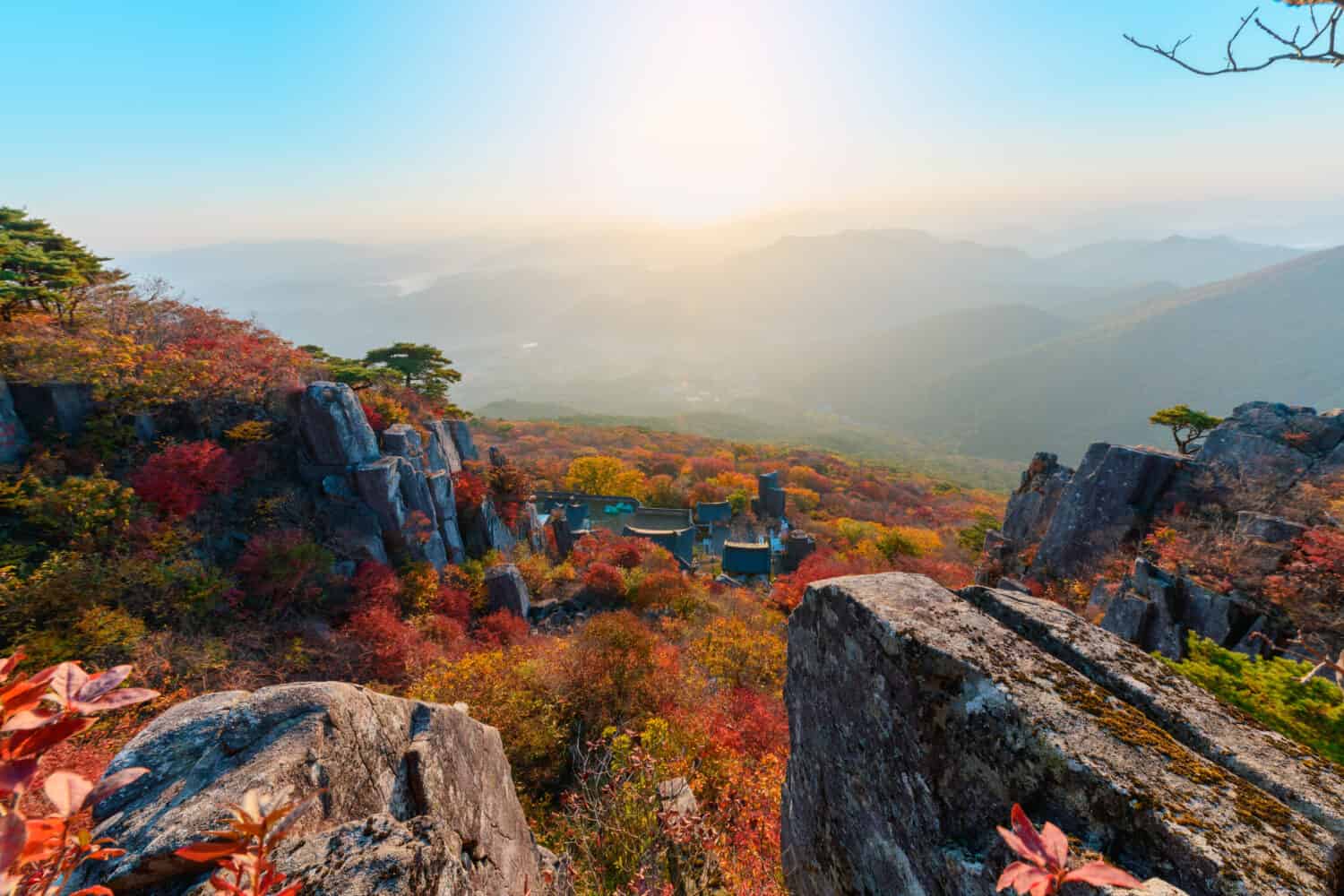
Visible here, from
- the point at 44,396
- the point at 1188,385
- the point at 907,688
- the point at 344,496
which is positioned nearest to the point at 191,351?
the point at 44,396

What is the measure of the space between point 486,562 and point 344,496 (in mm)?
5713

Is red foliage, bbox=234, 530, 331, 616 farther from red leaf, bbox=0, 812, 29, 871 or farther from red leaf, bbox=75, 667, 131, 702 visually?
red leaf, bbox=0, 812, 29, 871

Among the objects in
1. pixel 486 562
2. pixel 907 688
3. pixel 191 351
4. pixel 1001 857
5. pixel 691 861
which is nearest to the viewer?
Result: pixel 1001 857

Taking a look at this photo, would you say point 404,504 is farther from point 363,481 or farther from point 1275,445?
point 1275,445

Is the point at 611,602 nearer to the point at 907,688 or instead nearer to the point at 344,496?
the point at 344,496

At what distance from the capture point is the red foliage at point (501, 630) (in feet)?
51.7

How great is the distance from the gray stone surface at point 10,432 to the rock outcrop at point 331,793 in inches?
485

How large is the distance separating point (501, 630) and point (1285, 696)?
55.3ft

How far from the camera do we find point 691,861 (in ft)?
24.9

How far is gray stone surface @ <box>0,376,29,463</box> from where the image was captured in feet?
36.4

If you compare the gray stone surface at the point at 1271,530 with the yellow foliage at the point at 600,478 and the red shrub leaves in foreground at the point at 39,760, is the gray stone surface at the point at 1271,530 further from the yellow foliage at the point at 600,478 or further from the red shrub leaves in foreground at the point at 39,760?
the yellow foliage at the point at 600,478

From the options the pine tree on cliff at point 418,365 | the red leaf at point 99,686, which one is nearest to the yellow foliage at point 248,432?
the pine tree on cliff at point 418,365

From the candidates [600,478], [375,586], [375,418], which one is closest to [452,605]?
[375,586]

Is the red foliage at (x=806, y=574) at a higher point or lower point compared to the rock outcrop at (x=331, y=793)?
lower
